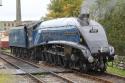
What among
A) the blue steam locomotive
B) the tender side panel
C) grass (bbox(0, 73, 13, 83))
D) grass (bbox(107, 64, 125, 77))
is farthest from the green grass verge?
the tender side panel

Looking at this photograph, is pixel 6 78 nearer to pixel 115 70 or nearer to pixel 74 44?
pixel 74 44

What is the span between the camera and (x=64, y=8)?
55500mm

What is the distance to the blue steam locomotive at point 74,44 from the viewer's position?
2097 centimetres

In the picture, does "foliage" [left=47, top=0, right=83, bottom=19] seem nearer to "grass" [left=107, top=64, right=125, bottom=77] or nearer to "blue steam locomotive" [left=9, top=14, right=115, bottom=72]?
"blue steam locomotive" [left=9, top=14, right=115, bottom=72]

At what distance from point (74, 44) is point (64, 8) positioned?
34120 millimetres

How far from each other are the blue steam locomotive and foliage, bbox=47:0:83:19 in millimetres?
23190

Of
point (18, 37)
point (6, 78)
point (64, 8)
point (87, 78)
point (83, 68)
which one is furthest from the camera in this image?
point (64, 8)

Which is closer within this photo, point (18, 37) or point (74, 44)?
point (74, 44)

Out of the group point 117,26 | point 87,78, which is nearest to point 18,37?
point 117,26

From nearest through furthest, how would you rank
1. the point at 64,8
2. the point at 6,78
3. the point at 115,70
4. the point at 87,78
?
the point at 6,78, the point at 87,78, the point at 115,70, the point at 64,8

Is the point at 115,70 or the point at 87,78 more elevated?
the point at 87,78

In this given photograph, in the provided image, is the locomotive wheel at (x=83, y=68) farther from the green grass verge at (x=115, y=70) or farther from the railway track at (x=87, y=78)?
the green grass verge at (x=115, y=70)

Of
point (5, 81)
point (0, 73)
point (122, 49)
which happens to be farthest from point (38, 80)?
point (122, 49)

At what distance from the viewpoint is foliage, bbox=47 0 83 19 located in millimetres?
53850
